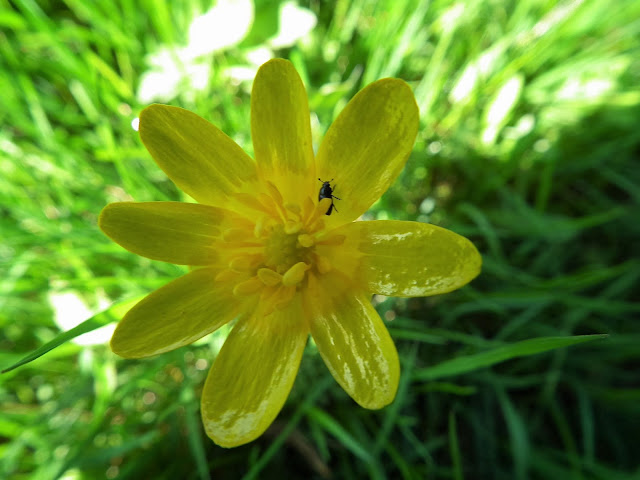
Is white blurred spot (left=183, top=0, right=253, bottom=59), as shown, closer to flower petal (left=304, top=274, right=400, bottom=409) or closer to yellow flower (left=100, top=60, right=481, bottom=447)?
yellow flower (left=100, top=60, right=481, bottom=447)

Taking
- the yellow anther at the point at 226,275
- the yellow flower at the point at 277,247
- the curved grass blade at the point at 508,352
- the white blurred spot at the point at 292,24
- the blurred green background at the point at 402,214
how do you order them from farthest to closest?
the white blurred spot at the point at 292,24, the blurred green background at the point at 402,214, the yellow anther at the point at 226,275, the yellow flower at the point at 277,247, the curved grass blade at the point at 508,352

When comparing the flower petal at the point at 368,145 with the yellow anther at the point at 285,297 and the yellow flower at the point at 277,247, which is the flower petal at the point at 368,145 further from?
the yellow anther at the point at 285,297

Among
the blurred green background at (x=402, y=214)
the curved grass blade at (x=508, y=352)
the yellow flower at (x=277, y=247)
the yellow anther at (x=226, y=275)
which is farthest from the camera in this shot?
the blurred green background at (x=402, y=214)

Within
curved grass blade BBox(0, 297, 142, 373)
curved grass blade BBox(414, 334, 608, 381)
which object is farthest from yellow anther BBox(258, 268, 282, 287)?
curved grass blade BBox(414, 334, 608, 381)

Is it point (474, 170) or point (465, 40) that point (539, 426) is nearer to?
point (474, 170)

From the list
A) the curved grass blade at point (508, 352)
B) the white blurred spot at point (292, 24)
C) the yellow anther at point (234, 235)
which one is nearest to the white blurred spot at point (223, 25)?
the white blurred spot at point (292, 24)

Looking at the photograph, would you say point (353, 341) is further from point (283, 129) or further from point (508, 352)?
point (283, 129)

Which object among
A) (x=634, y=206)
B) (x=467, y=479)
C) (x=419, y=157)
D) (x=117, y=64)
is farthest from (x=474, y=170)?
(x=117, y=64)

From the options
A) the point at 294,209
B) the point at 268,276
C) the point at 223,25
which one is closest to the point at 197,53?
the point at 223,25
